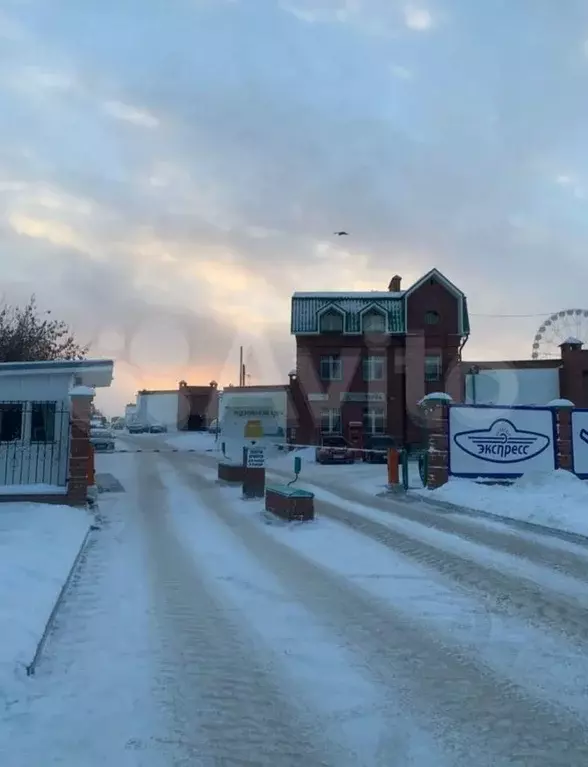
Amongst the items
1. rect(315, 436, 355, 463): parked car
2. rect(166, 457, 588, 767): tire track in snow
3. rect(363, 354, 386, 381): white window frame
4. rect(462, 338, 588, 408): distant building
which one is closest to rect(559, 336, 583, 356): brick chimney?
rect(462, 338, 588, 408): distant building

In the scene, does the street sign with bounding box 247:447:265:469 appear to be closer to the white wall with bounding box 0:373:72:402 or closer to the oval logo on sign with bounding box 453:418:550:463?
the white wall with bounding box 0:373:72:402

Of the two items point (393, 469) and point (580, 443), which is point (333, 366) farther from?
point (580, 443)

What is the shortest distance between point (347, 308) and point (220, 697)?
123 feet

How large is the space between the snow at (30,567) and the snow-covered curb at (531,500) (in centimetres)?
824

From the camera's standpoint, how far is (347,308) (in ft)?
135

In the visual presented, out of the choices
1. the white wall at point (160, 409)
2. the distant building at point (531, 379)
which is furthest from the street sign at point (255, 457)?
the white wall at point (160, 409)

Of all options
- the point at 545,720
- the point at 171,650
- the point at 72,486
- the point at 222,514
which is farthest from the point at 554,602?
the point at 72,486

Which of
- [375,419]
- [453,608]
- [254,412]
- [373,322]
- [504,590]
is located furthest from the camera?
[254,412]

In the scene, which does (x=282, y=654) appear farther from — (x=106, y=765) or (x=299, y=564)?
(x=299, y=564)

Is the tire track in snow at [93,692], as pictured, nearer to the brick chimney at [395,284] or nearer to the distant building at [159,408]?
the brick chimney at [395,284]

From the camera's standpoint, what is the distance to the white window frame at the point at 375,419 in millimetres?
40250

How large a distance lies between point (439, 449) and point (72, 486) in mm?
9810

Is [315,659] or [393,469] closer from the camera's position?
[315,659]

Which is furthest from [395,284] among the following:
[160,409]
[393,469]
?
A: [160,409]
